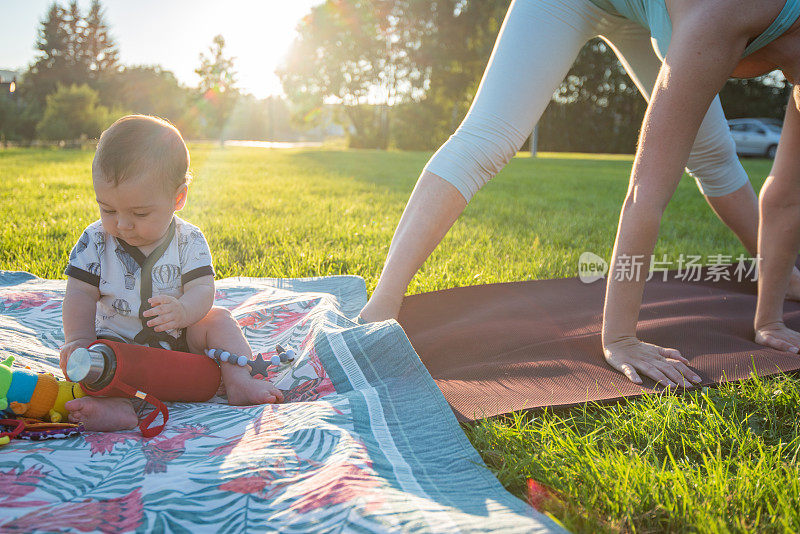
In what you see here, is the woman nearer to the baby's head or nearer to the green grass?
the green grass

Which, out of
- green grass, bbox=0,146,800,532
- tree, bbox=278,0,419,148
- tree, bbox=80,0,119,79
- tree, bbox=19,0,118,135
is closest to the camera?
green grass, bbox=0,146,800,532

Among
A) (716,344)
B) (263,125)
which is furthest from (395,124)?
(263,125)

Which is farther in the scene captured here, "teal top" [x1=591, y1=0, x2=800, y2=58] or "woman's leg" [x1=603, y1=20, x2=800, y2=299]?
"woman's leg" [x1=603, y1=20, x2=800, y2=299]

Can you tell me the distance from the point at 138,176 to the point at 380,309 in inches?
30.8

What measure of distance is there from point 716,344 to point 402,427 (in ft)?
3.74

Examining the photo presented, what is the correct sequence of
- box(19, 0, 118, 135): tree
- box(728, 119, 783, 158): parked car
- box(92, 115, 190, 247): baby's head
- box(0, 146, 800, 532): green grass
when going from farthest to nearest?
1. box(19, 0, 118, 135): tree
2. box(728, 119, 783, 158): parked car
3. box(92, 115, 190, 247): baby's head
4. box(0, 146, 800, 532): green grass

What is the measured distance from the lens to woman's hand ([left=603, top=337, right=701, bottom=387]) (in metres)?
1.50

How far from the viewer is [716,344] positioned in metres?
1.79

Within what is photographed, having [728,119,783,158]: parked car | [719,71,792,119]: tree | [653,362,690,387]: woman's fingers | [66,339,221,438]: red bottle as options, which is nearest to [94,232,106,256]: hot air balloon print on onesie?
[66,339,221,438]: red bottle

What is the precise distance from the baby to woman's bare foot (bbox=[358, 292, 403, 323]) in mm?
393

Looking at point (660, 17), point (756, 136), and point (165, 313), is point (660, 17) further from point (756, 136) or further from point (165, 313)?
point (756, 136)
